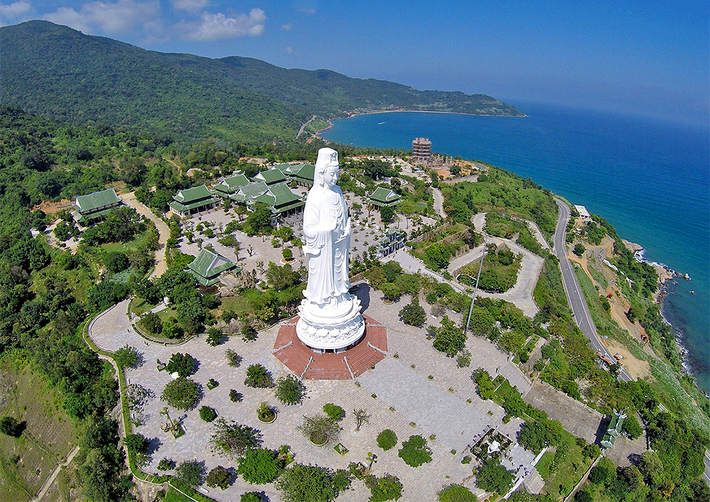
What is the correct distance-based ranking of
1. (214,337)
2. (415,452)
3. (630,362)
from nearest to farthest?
(415,452) → (214,337) → (630,362)

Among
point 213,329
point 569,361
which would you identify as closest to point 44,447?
point 213,329

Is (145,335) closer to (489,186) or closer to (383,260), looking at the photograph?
(383,260)

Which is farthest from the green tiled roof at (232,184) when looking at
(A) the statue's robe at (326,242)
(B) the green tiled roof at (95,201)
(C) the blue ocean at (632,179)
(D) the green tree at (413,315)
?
(C) the blue ocean at (632,179)

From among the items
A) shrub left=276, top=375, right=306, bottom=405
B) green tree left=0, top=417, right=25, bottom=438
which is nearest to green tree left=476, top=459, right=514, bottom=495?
shrub left=276, top=375, right=306, bottom=405

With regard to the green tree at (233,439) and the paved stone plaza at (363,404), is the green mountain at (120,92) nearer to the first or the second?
the paved stone plaza at (363,404)

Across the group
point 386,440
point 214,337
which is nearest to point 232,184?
point 214,337

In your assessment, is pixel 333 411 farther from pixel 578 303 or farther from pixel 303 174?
pixel 303 174

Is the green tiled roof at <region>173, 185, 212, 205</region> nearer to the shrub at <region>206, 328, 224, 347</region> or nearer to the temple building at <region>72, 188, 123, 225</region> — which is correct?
the temple building at <region>72, 188, 123, 225</region>
